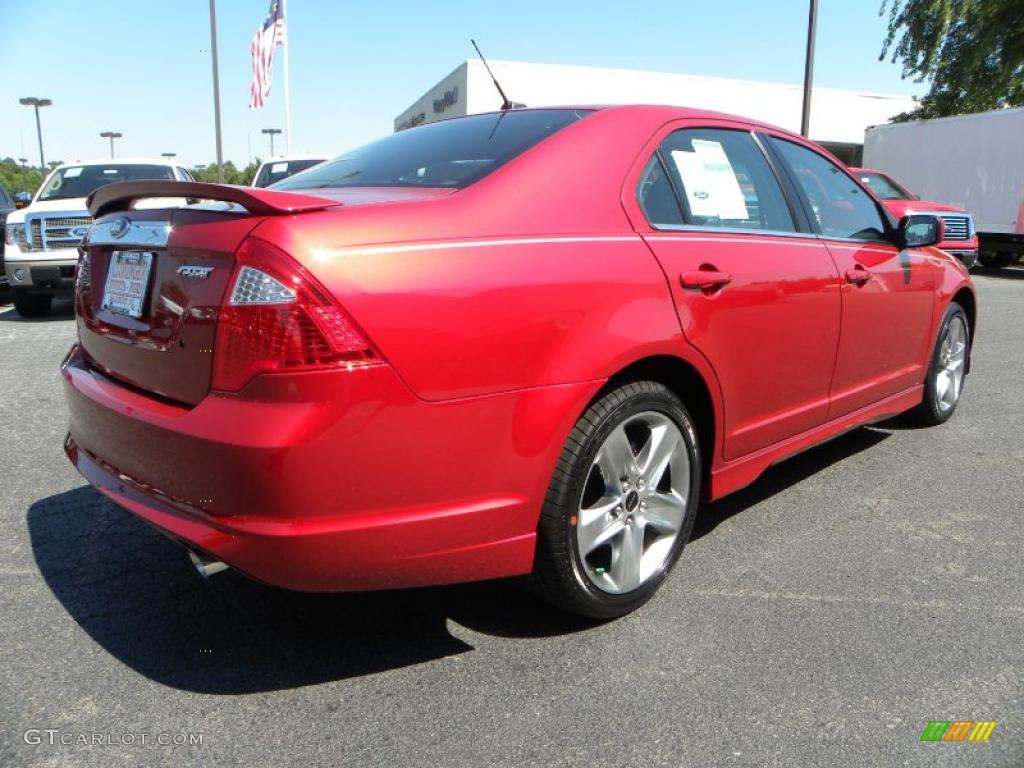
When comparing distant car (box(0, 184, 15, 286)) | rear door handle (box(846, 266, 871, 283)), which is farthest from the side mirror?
distant car (box(0, 184, 15, 286))

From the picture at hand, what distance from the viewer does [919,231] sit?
405 centimetres

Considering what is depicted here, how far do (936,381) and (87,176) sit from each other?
1005cm

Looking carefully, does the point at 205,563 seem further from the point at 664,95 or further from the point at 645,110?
the point at 664,95

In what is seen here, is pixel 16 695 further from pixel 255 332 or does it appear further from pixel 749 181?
pixel 749 181

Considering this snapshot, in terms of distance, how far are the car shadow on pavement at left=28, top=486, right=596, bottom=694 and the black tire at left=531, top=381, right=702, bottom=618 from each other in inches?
6.4

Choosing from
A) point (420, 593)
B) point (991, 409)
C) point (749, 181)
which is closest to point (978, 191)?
point (991, 409)

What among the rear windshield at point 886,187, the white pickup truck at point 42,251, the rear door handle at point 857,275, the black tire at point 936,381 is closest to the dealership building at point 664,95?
the rear windshield at point 886,187

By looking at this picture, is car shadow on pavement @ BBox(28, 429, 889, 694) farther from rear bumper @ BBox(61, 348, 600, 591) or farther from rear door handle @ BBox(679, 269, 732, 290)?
rear door handle @ BBox(679, 269, 732, 290)

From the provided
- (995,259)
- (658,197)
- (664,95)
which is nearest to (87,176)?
(658,197)

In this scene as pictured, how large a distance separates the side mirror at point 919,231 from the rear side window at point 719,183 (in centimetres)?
100

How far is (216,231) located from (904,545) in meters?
2.70

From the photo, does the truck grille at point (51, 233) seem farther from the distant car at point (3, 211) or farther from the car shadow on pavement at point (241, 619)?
the car shadow on pavement at point (241, 619)

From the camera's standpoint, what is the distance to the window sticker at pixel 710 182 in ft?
9.55

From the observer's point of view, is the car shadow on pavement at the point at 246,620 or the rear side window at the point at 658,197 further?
the rear side window at the point at 658,197
